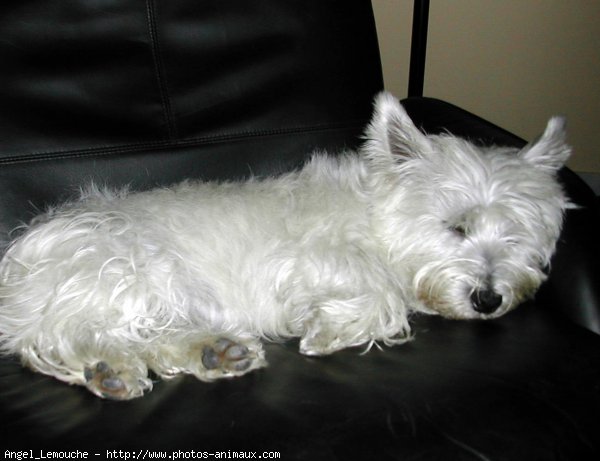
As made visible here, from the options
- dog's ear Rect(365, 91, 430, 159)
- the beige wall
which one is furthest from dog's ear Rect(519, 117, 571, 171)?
the beige wall

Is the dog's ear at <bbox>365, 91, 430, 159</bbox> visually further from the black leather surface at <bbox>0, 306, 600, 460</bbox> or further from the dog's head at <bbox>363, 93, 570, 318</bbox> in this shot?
the black leather surface at <bbox>0, 306, 600, 460</bbox>

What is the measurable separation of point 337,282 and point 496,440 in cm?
81

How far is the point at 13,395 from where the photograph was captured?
1.59 meters

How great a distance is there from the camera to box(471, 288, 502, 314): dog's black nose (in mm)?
1921

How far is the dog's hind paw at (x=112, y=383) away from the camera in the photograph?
5.14 ft

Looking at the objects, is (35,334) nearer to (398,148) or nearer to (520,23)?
(398,148)

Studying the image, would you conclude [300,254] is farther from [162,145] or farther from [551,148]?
[551,148]

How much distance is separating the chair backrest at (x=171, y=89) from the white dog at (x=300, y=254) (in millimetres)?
281

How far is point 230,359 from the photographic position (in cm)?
167

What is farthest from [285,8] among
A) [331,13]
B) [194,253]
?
[194,253]

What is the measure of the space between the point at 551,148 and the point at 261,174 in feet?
3.92

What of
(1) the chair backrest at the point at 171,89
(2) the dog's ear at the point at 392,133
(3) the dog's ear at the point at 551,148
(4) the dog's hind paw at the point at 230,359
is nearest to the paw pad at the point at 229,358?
(4) the dog's hind paw at the point at 230,359

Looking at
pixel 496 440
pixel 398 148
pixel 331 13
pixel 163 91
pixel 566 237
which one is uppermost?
pixel 331 13

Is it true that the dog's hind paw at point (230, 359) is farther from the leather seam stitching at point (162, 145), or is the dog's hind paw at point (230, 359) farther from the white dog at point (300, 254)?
the leather seam stitching at point (162, 145)
